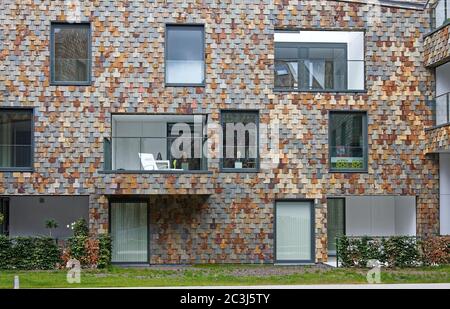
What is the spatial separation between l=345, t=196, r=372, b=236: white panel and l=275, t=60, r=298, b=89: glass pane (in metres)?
4.20

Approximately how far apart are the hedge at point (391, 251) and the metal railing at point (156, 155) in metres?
3.95

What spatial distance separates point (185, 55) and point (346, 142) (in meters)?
4.70

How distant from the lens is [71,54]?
52.1 feet

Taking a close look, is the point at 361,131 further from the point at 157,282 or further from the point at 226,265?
the point at 157,282

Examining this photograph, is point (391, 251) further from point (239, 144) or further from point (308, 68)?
point (308, 68)

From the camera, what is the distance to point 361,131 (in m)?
16.4

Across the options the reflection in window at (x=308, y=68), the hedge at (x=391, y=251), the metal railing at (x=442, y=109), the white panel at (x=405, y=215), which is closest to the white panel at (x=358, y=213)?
the white panel at (x=405, y=215)

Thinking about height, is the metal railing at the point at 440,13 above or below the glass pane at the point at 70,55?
above

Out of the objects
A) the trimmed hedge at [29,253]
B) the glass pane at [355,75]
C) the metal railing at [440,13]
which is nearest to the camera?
the trimmed hedge at [29,253]

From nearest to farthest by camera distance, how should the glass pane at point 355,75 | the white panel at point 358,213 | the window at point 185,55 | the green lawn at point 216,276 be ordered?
1. the green lawn at point 216,276
2. the window at point 185,55
3. the glass pane at point 355,75
4. the white panel at point 358,213

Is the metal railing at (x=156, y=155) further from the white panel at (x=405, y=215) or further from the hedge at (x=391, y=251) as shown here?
the white panel at (x=405, y=215)

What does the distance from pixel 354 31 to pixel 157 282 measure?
864 cm

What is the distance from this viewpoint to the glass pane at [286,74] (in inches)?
640

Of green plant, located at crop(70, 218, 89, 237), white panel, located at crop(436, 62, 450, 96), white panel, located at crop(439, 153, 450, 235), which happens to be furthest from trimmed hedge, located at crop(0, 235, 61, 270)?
white panel, located at crop(436, 62, 450, 96)
